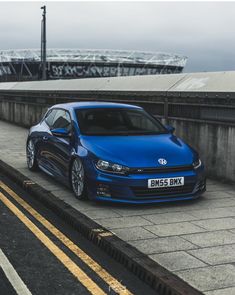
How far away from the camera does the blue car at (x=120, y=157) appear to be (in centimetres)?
679

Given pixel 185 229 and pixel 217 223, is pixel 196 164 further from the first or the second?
pixel 185 229

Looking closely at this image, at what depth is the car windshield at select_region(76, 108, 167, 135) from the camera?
7.92 m

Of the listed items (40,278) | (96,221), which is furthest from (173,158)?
(40,278)

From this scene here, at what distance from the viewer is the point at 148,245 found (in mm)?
5254

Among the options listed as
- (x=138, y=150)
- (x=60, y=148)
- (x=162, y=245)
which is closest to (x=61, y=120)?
(x=60, y=148)

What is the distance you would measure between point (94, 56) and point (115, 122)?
124338mm

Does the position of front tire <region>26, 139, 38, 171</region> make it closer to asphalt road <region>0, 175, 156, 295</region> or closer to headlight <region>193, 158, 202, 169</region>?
asphalt road <region>0, 175, 156, 295</region>

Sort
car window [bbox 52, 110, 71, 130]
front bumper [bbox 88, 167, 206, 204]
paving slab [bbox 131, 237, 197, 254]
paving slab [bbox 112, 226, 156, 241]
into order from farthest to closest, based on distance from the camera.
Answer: car window [bbox 52, 110, 71, 130] → front bumper [bbox 88, 167, 206, 204] → paving slab [bbox 112, 226, 156, 241] → paving slab [bbox 131, 237, 197, 254]

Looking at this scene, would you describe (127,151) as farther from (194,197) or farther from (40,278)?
(40,278)

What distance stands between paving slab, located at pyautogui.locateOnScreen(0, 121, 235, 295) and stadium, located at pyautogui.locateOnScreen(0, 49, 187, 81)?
11961cm

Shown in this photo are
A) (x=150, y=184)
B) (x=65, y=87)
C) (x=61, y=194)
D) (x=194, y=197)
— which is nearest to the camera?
(x=150, y=184)

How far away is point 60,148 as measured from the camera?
8148 mm

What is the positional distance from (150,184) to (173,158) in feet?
1.85

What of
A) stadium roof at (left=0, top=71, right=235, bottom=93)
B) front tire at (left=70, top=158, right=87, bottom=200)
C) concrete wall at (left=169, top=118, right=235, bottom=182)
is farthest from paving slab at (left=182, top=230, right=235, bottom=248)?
stadium roof at (left=0, top=71, right=235, bottom=93)
